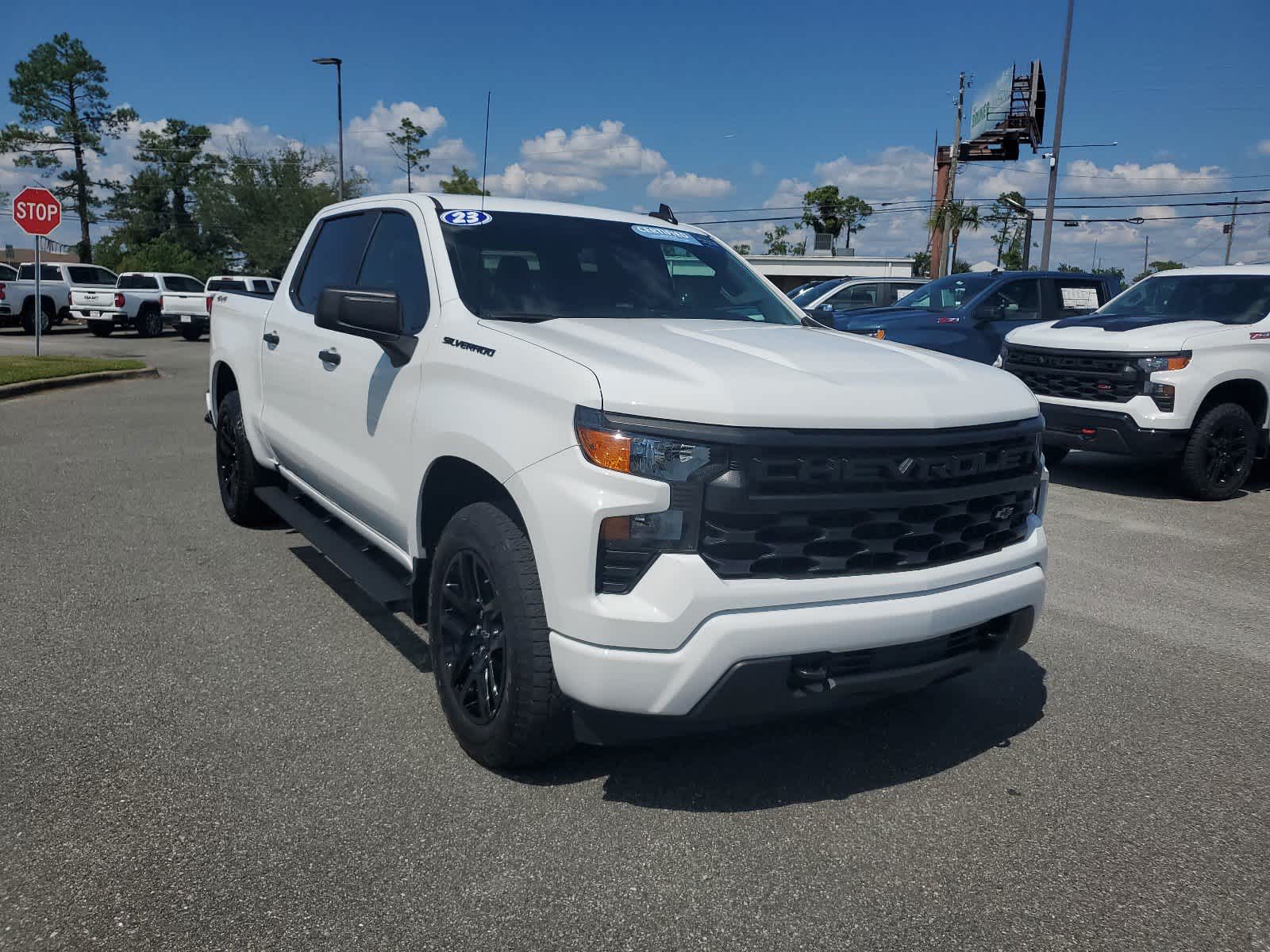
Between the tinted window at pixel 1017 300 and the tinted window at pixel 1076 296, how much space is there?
311mm

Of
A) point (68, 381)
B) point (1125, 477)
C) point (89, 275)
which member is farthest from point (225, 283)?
point (1125, 477)

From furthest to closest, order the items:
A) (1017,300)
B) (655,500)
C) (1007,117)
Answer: (1007,117)
(1017,300)
(655,500)

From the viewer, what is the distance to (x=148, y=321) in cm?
2791

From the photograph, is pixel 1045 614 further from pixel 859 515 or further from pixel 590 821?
pixel 590 821

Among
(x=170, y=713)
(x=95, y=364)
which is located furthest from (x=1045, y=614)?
(x=95, y=364)

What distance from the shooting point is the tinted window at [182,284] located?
92.2ft

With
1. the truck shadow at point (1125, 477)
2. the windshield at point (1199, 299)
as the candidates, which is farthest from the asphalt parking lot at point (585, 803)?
the windshield at point (1199, 299)

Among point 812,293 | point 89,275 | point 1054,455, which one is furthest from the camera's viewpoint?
point 89,275

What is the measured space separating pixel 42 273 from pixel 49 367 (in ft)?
52.2

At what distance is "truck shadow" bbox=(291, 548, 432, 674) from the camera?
4.40m

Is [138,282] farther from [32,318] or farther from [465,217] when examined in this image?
[465,217]

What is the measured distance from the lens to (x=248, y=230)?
5641 cm

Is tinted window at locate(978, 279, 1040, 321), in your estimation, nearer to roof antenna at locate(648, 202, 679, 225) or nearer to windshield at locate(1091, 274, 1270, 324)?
windshield at locate(1091, 274, 1270, 324)

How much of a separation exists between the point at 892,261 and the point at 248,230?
120ft
